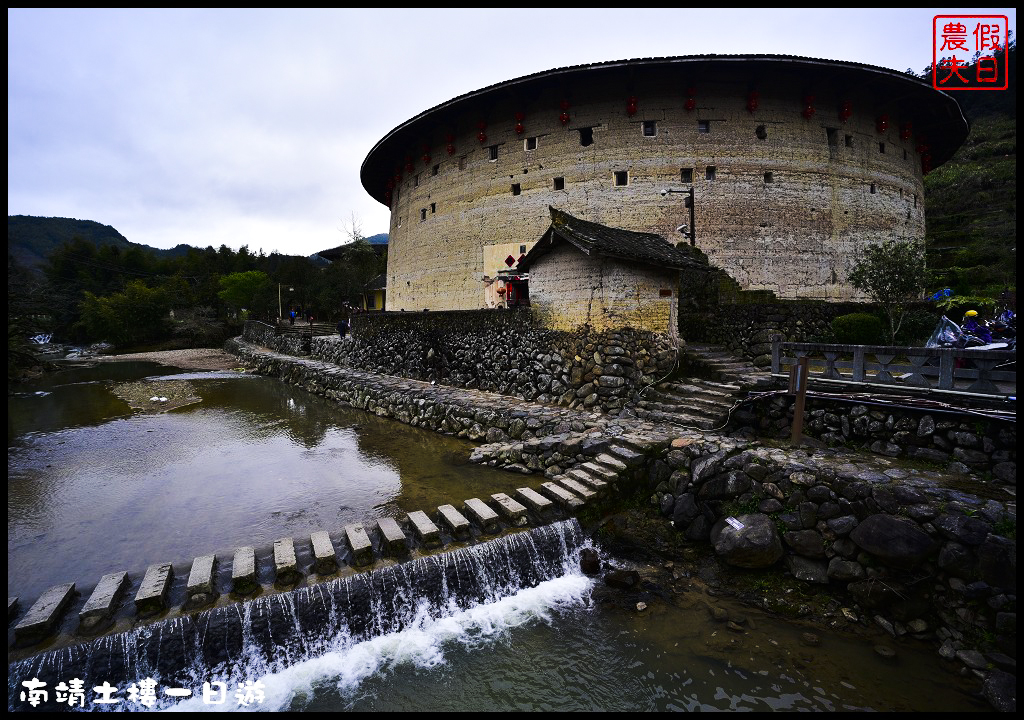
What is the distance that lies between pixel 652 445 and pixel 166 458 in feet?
36.4

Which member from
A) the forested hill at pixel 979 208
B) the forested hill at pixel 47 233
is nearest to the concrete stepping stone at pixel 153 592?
the forested hill at pixel 979 208

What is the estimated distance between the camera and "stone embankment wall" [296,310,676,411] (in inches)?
396

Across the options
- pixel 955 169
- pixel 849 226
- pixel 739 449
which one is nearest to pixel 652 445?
pixel 739 449

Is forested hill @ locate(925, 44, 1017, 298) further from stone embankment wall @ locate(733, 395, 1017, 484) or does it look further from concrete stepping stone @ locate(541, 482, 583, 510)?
concrete stepping stone @ locate(541, 482, 583, 510)

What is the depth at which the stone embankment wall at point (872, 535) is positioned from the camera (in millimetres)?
4469

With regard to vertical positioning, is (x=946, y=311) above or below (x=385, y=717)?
above

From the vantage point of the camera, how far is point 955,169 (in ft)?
107

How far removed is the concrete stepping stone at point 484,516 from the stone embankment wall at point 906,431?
5.02 m

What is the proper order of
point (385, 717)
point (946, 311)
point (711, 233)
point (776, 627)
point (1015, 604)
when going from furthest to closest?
1. point (711, 233)
2. point (946, 311)
3. point (776, 627)
4. point (1015, 604)
5. point (385, 717)

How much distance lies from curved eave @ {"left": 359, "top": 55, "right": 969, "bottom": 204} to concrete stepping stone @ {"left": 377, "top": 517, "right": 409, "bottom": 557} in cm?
1746

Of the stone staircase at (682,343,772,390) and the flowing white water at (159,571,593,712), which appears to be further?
the stone staircase at (682,343,772,390)

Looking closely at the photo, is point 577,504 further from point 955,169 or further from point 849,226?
point 955,169

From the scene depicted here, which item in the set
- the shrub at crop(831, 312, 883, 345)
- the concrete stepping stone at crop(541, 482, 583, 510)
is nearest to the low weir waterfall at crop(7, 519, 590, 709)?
the concrete stepping stone at crop(541, 482, 583, 510)

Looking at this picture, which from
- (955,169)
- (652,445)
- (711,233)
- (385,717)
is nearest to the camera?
(385,717)
